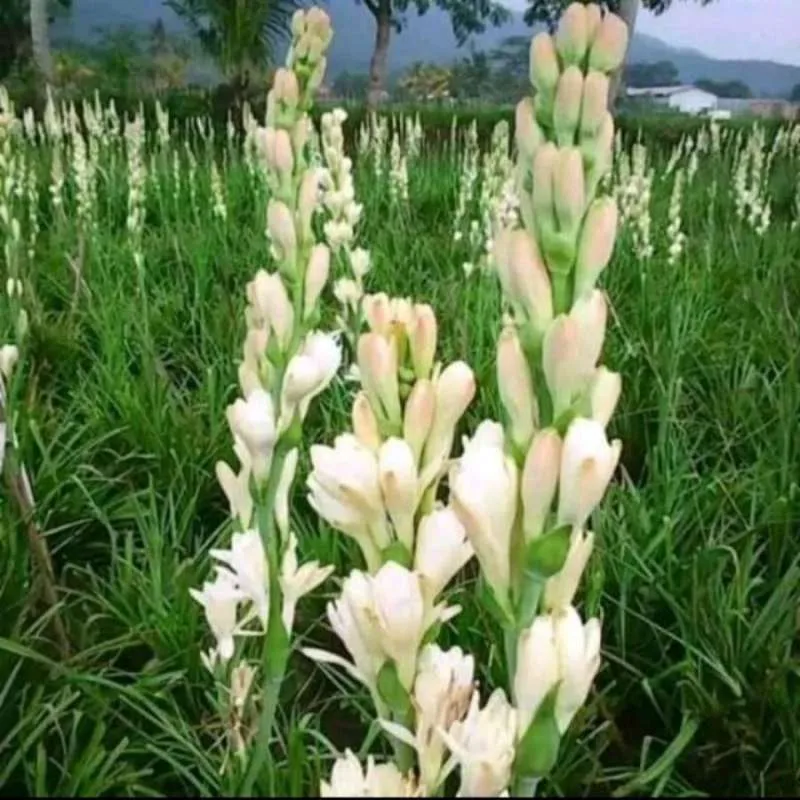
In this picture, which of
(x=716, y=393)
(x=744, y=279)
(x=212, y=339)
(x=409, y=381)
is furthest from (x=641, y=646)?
(x=744, y=279)

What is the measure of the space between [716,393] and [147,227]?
2832mm

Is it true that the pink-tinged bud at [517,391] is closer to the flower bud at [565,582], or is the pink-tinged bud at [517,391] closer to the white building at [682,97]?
the flower bud at [565,582]

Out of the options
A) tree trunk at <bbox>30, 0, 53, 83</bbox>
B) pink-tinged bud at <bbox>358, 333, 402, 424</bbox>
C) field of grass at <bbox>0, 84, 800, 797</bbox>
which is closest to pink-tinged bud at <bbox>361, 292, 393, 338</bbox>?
pink-tinged bud at <bbox>358, 333, 402, 424</bbox>

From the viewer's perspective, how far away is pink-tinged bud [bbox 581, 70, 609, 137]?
0.60 m

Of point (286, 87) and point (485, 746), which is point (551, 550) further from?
point (286, 87)

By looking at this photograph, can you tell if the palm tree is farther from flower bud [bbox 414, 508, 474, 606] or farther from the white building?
flower bud [bbox 414, 508, 474, 606]

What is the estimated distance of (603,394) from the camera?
1.96 feet

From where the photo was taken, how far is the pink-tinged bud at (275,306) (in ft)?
3.02

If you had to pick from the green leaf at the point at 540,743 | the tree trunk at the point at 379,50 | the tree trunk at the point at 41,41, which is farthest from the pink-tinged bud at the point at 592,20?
the tree trunk at the point at 379,50

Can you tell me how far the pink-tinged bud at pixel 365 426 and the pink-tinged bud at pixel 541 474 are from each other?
3.6 inches

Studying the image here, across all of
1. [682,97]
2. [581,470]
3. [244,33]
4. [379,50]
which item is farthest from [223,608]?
[682,97]

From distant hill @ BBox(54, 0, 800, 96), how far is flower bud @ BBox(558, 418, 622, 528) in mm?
996

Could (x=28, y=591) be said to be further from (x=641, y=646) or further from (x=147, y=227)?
(x=147, y=227)

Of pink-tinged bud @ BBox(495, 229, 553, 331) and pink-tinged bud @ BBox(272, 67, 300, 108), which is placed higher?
pink-tinged bud @ BBox(272, 67, 300, 108)
